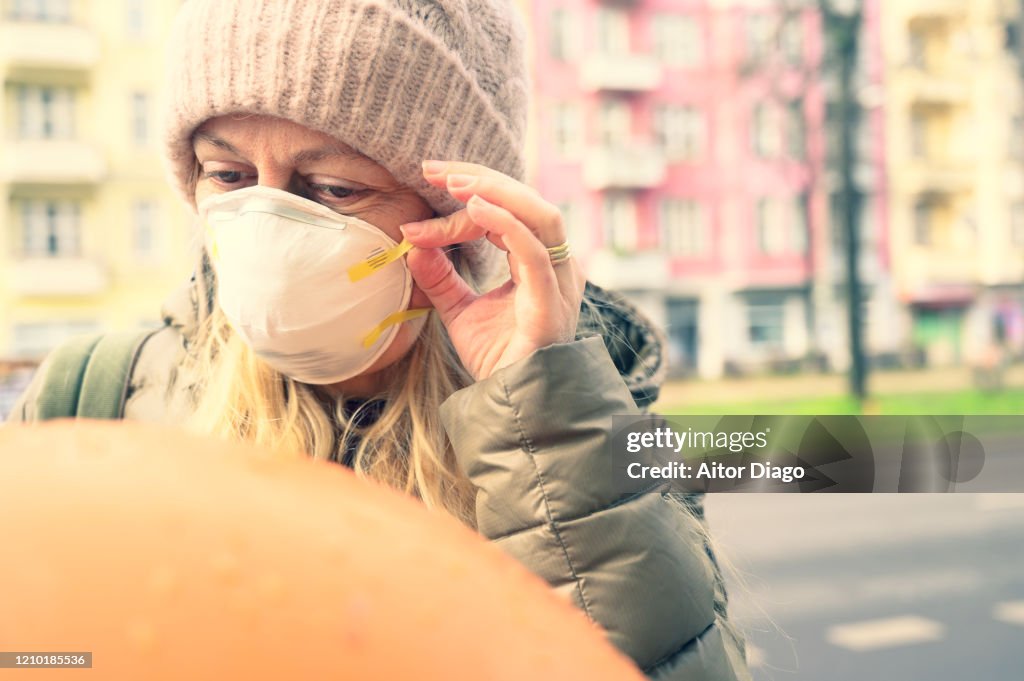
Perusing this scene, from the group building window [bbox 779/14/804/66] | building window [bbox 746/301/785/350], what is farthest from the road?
building window [bbox 746/301/785/350]

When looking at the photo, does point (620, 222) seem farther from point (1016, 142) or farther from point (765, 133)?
point (1016, 142)

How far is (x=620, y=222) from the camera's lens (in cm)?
2772

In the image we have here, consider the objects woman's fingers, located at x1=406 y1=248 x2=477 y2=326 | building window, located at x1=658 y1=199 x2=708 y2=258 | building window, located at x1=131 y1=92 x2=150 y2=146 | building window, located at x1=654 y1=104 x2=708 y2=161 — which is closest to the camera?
woman's fingers, located at x1=406 y1=248 x2=477 y2=326

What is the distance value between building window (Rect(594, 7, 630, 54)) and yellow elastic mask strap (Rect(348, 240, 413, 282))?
2661 centimetres

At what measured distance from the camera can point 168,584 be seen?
1.09 ft

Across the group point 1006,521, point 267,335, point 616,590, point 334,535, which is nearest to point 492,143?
point 267,335

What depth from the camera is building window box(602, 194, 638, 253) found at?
27469 mm

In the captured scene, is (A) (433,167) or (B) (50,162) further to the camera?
(B) (50,162)

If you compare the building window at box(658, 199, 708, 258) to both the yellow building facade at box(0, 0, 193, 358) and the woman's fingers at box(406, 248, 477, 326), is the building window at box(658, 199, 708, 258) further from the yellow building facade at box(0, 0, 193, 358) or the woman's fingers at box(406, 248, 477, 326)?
the woman's fingers at box(406, 248, 477, 326)

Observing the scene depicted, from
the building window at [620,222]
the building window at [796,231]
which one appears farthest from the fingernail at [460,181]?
the building window at [796,231]

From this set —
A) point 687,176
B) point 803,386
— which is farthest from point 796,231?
point 803,386

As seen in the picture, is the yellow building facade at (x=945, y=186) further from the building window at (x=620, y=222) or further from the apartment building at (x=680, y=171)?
the building window at (x=620, y=222)

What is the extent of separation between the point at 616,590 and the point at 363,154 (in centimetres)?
69

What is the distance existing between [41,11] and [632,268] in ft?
51.6
